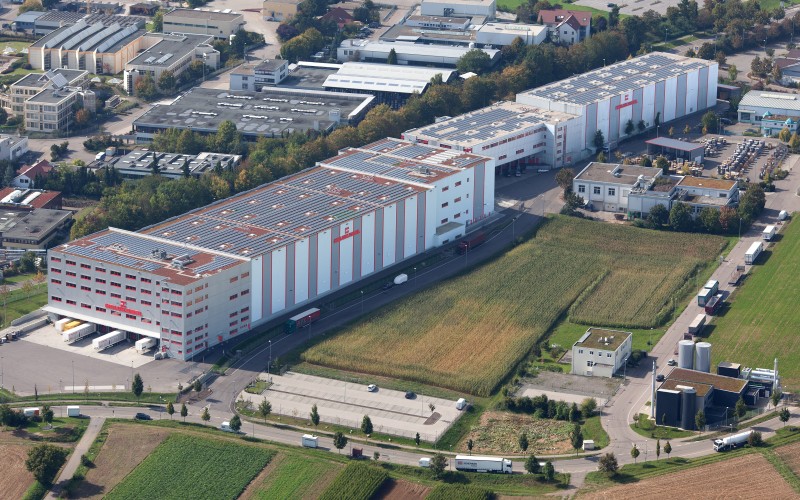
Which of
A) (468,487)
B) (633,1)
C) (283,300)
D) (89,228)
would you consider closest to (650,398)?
(468,487)

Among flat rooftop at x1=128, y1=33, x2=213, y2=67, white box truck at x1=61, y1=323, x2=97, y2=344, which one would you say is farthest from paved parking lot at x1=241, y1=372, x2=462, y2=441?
flat rooftop at x1=128, y1=33, x2=213, y2=67

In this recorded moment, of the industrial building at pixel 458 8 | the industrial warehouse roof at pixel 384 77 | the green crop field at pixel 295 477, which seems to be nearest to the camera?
the green crop field at pixel 295 477

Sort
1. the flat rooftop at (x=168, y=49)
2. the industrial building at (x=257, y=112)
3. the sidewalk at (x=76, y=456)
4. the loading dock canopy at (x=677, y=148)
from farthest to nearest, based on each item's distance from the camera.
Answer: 1. the flat rooftop at (x=168, y=49)
2. the industrial building at (x=257, y=112)
3. the loading dock canopy at (x=677, y=148)
4. the sidewalk at (x=76, y=456)

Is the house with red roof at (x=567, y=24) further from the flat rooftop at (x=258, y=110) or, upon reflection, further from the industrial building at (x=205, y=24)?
the industrial building at (x=205, y=24)

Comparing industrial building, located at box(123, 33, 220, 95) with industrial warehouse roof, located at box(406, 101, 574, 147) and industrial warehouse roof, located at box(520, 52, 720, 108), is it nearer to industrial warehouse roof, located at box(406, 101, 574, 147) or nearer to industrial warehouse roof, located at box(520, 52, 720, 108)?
industrial warehouse roof, located at box(406, 101, 574, 147)

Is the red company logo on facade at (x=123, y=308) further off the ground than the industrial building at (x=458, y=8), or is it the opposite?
the industrial building at (x=458, y=8)

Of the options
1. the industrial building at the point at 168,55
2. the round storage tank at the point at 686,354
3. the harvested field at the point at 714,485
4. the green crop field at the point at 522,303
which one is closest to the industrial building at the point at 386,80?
the industrial building at the point at 168,55
